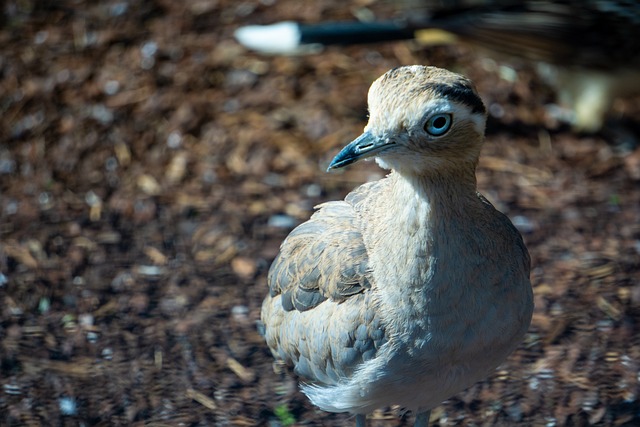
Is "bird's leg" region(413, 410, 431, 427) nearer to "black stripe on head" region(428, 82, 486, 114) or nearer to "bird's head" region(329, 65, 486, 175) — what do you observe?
"bird's head" region(329, 65, 486, 175)

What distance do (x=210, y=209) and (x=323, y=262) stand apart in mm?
2108

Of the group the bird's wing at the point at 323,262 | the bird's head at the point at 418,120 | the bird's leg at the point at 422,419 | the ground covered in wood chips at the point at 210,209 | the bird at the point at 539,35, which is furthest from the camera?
the bird at the point at 539,35

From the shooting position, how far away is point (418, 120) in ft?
9.62

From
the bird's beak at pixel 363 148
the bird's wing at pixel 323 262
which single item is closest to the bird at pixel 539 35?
the bird's wing at pixel 323 262

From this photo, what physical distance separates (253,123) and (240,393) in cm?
233

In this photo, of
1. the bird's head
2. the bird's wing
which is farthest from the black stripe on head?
the bird's wing

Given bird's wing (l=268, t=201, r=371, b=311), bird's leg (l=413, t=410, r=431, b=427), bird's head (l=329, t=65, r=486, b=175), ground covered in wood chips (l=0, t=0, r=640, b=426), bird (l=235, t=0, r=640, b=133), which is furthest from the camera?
bird (l=235, t=0, r=640, b=133)

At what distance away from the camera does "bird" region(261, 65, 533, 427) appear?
9.78 feet

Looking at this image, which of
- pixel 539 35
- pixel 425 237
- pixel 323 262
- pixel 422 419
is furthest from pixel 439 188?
pixel 539 35

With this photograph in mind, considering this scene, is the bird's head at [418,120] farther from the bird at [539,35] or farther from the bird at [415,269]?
the bird at [539,35]

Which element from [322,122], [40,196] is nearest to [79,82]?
[40,196]

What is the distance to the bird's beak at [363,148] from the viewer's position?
2969 millimetres

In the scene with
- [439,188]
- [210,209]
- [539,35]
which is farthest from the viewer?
[539,35]

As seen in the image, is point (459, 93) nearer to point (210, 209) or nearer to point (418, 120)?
point (418, 120)
